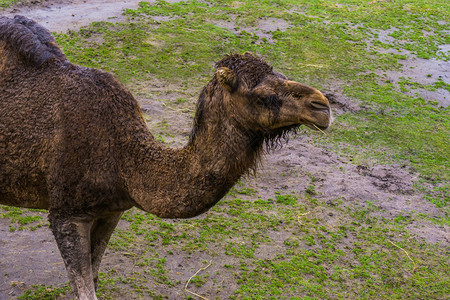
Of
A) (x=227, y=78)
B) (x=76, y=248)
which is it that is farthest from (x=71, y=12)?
(x=227, y=78)

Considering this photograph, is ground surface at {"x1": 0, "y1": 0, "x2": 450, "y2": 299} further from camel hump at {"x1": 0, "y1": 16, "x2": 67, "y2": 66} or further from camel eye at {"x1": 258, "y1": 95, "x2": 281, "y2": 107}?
camel eye at {"x1": 258, "y1": 95, "x2": 281, "y2": 107}

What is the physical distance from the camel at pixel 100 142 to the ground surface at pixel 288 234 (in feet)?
3.82

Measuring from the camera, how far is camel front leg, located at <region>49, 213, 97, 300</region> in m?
4.34

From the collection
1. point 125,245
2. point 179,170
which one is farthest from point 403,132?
point 179,170

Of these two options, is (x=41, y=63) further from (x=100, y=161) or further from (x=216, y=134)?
(x=216, y=134)

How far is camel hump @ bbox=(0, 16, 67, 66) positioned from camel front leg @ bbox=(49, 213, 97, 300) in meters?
1.28

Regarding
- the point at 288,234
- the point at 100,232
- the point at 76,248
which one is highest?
the point at 76,248

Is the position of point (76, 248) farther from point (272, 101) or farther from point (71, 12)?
point (71, 12)

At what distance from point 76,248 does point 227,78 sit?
69.7 inches

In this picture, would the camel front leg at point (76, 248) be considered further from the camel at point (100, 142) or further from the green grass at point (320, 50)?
the green grass at point (320, 50)

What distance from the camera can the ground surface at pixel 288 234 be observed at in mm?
5590

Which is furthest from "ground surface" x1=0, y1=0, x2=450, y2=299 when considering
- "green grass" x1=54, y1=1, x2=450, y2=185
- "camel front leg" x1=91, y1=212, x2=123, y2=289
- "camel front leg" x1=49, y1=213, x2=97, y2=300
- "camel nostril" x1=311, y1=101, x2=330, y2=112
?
"camel nostril" x1=311, y1=101, x2=330, y2=112

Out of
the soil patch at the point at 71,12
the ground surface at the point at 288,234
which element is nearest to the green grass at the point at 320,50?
the ground surface at the point at 288,234

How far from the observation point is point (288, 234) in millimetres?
6484
